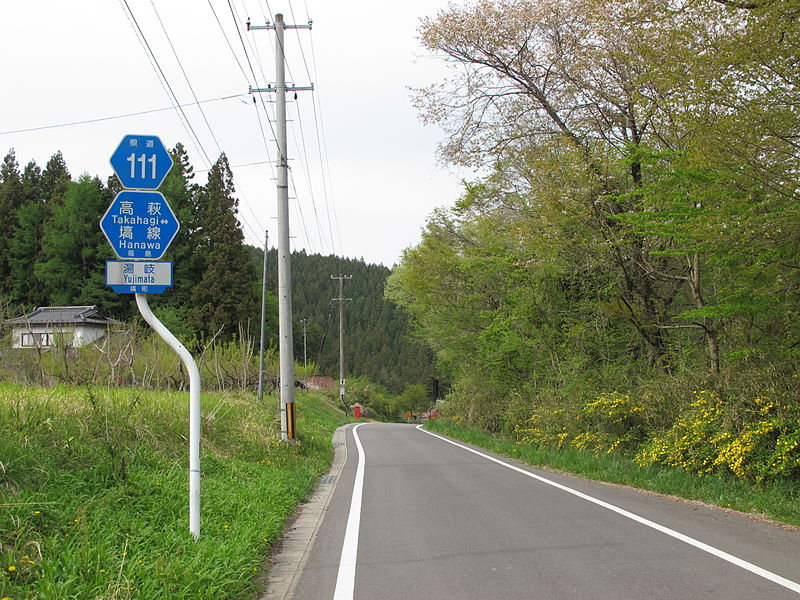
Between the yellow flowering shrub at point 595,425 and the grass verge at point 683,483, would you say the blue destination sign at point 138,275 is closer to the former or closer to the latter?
the grass verge at point 683,483

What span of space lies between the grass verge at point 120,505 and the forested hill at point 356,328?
7428cm

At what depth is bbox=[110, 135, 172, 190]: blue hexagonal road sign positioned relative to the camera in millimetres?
5684

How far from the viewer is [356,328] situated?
4692 inches

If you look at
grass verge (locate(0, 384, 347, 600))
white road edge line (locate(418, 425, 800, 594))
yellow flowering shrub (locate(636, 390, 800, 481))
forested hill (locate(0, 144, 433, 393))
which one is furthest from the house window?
forested hill (locate(0, 144, 433, 393))

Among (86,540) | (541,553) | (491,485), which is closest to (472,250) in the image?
(491,485)

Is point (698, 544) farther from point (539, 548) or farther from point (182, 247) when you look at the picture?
point (182, 247)

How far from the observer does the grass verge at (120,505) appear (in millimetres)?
4426

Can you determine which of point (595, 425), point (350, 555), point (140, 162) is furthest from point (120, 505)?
point (595, 425)

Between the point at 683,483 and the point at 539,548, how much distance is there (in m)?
4.88

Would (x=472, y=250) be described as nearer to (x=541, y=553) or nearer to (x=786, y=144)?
(x=786, y=144)

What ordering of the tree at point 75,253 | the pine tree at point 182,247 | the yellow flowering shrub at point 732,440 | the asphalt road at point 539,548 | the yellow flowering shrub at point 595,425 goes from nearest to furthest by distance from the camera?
the asphalt road at point 539,548 → the yellow flowering shrub at point 732,440 → the yellow flowering shrub at point 595,425 → the tree at point 75,253 → the pine tree at point 182,247

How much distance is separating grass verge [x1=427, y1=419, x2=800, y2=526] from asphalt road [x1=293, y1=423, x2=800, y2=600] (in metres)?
0.46

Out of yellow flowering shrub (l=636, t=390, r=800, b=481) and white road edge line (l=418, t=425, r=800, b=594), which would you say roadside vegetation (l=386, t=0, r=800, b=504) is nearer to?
yellow flowering shrub (l=636, t=390, r=800, b=481)

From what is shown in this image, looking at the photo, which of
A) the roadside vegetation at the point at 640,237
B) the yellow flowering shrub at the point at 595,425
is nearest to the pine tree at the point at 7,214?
the roadside vegetation at the point at 640,237
